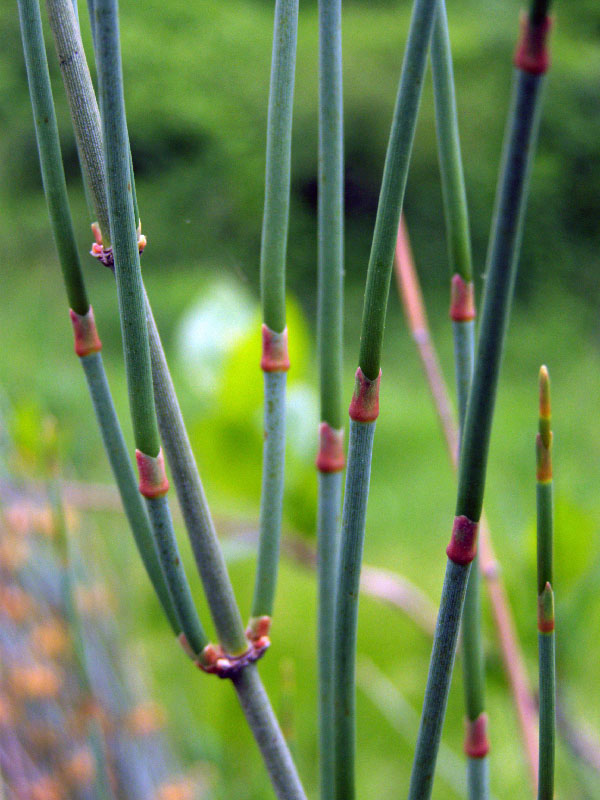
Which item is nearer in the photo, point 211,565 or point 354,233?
point 211,565

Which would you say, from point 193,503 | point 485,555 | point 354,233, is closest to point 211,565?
point 193,503

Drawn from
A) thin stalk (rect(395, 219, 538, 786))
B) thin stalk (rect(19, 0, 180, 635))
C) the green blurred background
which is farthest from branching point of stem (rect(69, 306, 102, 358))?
the green blurred background

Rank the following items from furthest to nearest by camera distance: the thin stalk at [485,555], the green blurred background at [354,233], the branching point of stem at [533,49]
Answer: the green blurred background at [354,233] → the thin stalk at [485,555] → the branching point of stem at [533,49]

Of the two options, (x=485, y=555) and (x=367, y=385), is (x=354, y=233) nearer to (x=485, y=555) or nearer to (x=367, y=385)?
(x=485, y=555)

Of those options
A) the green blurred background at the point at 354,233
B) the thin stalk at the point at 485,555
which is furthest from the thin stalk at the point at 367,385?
the green blurred background at the point at 354,233

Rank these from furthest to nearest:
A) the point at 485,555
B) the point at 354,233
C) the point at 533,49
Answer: the point at 354,233
the point at 485,555
the point at 533,49

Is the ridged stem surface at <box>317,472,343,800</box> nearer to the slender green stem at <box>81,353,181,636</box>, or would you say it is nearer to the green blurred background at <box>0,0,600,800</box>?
the slender green stem at <box>81,353,181,636</box>

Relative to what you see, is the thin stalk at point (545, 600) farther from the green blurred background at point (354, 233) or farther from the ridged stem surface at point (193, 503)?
the green blurred background at point (354, 233)
